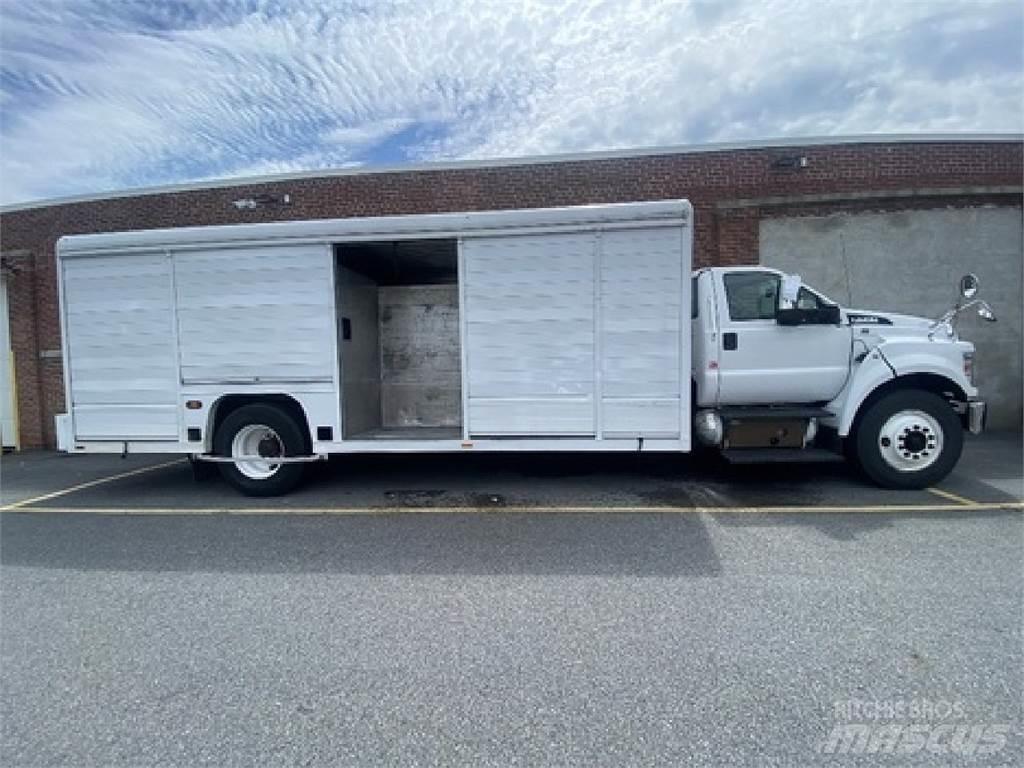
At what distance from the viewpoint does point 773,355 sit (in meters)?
6.18

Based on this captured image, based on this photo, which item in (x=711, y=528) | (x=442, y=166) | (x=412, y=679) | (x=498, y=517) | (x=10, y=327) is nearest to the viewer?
(x=412, y=679)

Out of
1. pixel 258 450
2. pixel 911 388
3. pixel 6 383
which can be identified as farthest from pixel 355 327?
pixel 6 383

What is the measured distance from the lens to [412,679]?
2910 mm

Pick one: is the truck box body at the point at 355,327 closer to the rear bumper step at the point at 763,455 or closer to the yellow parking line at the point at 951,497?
the rear bumper step at the point at 763,455

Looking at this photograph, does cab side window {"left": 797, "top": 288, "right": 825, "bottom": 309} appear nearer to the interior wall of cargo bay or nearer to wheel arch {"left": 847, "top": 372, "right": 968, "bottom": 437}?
wheel arch {"left": 847, "top": 372, "right": 968, "bottom": 437}

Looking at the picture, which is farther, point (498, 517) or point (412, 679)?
point (498, 517)

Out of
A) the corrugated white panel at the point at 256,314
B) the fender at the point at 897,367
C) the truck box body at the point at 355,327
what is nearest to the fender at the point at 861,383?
the fender at the point at 897,367

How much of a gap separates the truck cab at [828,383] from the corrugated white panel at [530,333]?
147 centimetres

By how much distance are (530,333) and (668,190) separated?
20.7ft

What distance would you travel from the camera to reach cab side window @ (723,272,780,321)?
6.22m

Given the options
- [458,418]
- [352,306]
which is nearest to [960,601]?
[458,418]

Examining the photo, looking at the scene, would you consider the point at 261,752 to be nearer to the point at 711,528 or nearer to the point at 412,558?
the point at 412,558

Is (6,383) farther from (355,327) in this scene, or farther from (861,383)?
(861,383)

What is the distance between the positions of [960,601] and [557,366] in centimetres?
372
